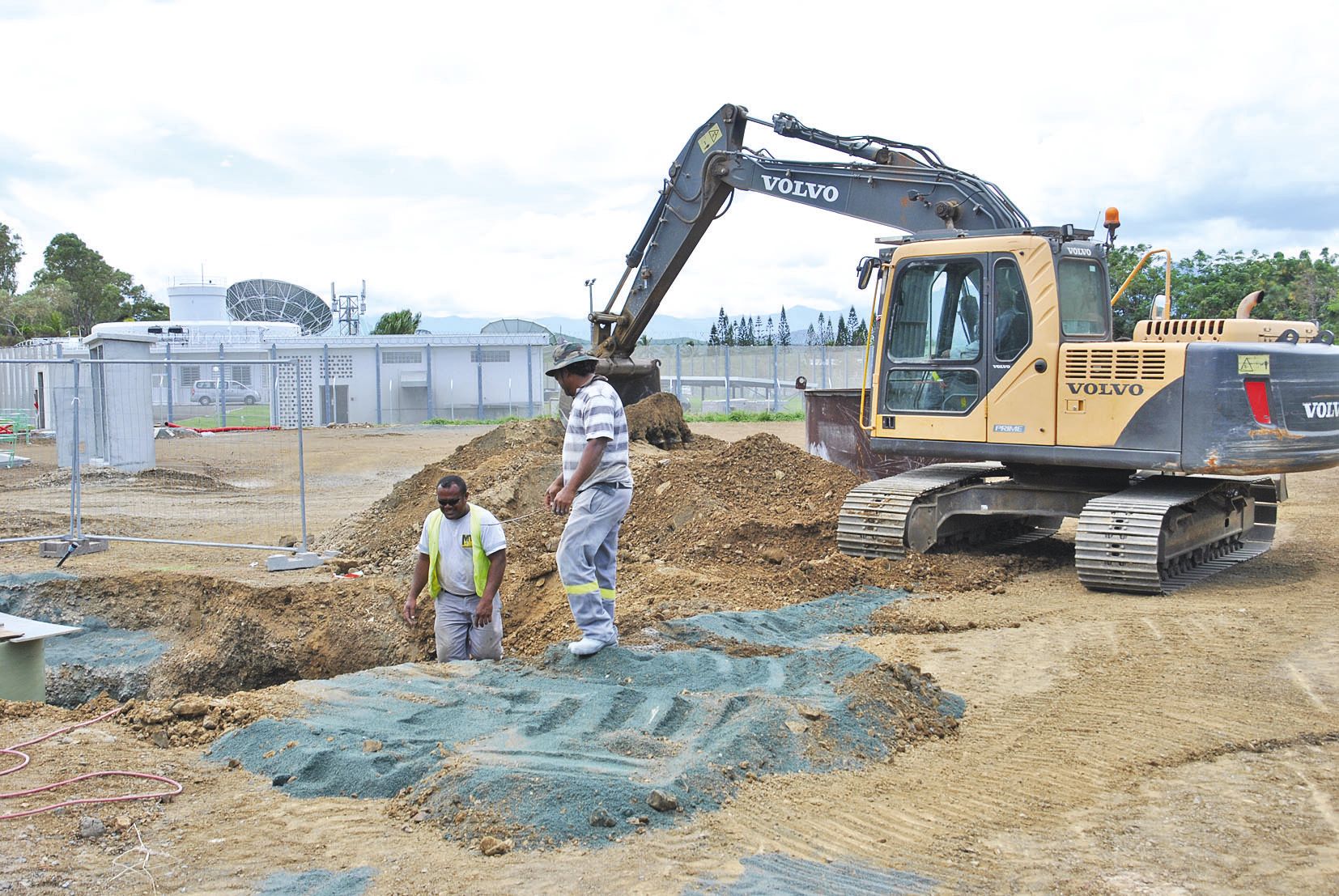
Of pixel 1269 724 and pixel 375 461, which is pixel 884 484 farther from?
pixel 375 461

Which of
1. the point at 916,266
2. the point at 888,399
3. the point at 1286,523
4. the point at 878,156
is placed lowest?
the point at 1286,523

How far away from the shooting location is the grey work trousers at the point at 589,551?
241 inches

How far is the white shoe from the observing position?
6.14 meters

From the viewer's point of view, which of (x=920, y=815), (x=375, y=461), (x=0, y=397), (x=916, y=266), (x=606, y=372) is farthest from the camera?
(x=0, y=397)

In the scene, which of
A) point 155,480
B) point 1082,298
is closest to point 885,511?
point 1082,298

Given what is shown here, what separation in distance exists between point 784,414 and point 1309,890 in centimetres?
2904

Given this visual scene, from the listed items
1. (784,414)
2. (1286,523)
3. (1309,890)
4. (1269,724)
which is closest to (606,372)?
(1286,523)

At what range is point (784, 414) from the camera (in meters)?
32.6

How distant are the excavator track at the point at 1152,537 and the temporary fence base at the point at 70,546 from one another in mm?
8863

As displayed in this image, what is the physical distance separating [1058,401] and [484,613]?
16.1ft

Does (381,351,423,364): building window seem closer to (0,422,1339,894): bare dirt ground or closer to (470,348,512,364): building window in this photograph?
(470,348,512,364): building window

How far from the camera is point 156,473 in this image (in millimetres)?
15281

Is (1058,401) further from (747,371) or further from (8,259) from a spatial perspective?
(8,259)

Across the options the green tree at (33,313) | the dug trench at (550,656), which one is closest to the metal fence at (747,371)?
the dug trench at (550,656)
